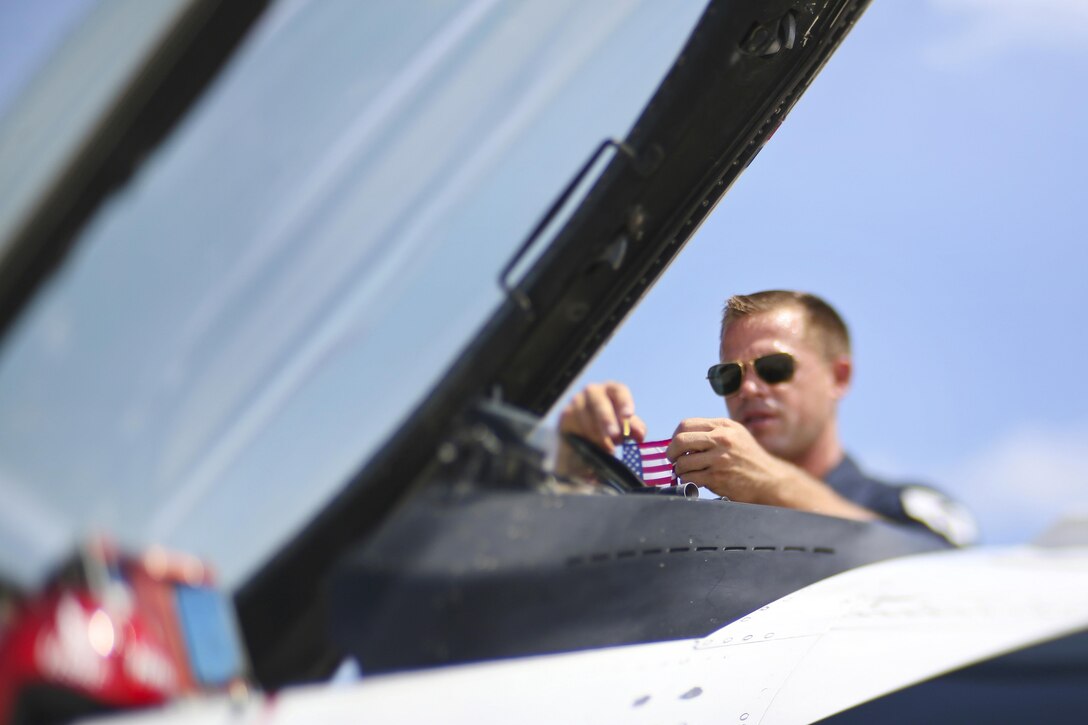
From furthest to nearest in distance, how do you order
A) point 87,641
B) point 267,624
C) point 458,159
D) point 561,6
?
point 561,6 < point 458,159 < point 267,624 < point 87,641

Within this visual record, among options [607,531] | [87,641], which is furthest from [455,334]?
[87,641]

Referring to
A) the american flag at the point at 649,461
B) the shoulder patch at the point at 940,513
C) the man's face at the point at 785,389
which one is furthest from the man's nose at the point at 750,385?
the shoulder patch at the point at 940,513

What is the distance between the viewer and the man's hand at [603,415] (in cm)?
96

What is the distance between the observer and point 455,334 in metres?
0.83

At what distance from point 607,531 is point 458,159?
43 centimetres

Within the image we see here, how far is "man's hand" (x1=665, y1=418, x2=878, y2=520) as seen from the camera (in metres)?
1.06

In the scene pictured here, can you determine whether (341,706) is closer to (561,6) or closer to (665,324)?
(665,324)

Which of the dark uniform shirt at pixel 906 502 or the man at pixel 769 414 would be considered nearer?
the man at pixel 769 414

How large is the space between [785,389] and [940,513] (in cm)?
55

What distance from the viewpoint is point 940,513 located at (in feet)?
4.94

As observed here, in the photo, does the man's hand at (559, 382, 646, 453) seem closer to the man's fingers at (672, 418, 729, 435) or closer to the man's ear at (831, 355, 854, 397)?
the man's fingers at (672, 418, 729, 435)

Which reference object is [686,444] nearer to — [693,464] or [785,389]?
[693,464]

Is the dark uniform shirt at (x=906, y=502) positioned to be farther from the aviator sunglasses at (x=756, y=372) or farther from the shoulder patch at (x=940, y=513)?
the aviator sunglasses at (x=756, y=372)

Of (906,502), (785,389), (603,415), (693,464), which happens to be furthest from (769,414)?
(906,502)
